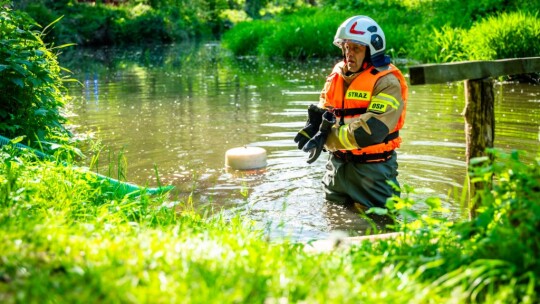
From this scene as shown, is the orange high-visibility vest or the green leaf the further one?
the green leaf

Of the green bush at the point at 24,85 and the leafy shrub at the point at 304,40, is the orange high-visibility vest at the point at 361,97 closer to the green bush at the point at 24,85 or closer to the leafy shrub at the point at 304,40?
the green bush at the point at 24,85

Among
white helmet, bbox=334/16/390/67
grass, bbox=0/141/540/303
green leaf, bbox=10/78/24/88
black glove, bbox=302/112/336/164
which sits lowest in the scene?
grass, bbox=0/141/540/303

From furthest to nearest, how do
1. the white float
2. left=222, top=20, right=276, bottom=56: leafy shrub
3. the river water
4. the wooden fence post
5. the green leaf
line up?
1. left=222, top=20, right=276, bottom=56: leafy shrub
2. the white float
3. the river water
4. the green leaf
5. the wooden fence post

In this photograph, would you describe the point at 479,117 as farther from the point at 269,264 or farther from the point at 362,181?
the point at 269,264

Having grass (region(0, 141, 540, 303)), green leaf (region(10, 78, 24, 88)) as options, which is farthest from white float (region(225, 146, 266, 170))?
grass (region(0, 141, 540, 303))

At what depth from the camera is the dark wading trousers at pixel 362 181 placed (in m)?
6.32

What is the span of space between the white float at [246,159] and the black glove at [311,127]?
1783mm

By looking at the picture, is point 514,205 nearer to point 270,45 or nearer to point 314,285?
point 314,285

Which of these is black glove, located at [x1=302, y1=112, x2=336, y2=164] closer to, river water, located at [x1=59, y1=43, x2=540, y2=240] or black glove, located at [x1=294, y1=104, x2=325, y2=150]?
black glove, located at [x1=294, y1=104, x2=325, y2=150]

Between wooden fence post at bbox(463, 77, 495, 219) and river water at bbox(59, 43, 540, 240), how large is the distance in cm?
44

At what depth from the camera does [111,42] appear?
42.3 metres

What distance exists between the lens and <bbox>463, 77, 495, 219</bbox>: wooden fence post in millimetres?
4582

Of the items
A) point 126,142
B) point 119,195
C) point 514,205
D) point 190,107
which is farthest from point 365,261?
point 190,107

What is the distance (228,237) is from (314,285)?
0.95 metres
